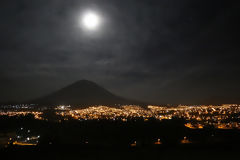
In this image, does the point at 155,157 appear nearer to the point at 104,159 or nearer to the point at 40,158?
the point at 104,159

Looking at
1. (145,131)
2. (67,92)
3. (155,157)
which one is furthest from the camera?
(67,92)

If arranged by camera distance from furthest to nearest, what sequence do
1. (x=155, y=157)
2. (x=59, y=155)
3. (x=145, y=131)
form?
(x=145, y=131)
(x=59, y=155)
(x=155, y=157)

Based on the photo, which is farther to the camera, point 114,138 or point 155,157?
point 114,138

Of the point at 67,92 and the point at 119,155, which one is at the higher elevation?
the point at 67,92

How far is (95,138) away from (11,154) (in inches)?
383

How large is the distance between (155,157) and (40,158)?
5240 millimetres

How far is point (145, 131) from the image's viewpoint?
22.2m

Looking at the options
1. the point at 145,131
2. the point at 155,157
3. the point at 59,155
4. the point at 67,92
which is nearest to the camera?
the point at 155,157

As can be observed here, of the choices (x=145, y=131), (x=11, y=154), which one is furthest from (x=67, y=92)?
(x=11, y=154)

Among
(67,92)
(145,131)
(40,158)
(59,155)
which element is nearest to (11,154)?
(40,158)

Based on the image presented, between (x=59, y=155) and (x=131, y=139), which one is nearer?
(x=59, y=155)

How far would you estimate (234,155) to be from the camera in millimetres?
9062

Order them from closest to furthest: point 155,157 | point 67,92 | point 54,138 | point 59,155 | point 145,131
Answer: point 155,157 < point 59,155 < point 54,138 < point 145,131 < point 67,92

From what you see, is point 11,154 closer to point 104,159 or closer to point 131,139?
point 104,159
